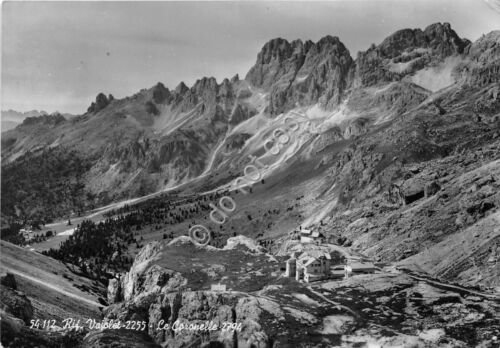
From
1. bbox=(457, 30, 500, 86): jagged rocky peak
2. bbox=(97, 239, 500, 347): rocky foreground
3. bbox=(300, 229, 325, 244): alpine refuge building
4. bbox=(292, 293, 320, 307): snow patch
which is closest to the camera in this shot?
bbox=(97, 239, 500, 347): rocky foreground

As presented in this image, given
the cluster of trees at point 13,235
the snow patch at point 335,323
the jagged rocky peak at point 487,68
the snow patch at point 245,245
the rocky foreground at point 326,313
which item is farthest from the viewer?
the jagged rocky peak at point 487,68

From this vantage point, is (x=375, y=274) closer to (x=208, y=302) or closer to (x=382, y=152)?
(x=208, y=302)

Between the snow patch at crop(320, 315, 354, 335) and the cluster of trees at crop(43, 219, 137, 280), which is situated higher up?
the cluster of trees at crop(43, 219, 137, 280)

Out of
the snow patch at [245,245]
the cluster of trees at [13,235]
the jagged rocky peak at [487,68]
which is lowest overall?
the snow patch at [245,245]

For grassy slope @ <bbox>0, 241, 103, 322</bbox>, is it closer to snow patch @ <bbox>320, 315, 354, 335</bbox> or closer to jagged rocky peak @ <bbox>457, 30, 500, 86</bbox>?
snow patch @ <bbox>320, 315, 354, 335</bbox>

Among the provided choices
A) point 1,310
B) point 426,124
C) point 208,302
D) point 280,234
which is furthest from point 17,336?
point 426,124

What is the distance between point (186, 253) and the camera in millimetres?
62781

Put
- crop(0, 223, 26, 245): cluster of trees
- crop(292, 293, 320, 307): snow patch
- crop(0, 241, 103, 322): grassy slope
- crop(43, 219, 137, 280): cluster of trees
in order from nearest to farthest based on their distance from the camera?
crop(292, 293, 320, 307): snow patch, crop(0, 241, 103, 322): grassy slope, crop(43, 219, 137, 280): cluster of trees, crop(0, 223, 26, 245): cluster of trees

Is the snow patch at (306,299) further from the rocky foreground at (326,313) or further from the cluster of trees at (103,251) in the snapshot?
the cluster of trees at (103,251)

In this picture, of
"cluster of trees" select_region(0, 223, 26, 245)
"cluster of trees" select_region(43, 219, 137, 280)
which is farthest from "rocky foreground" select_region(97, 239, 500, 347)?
"cluster of trees" select_region(0, 223, 26, 245)

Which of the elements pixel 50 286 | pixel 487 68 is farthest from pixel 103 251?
pixel 487 68

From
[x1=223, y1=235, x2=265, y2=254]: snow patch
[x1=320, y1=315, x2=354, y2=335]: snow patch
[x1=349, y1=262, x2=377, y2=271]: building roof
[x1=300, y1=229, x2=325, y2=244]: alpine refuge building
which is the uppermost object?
[x1=300, y1=229, x2=325, y2=244]: alpine refuge building

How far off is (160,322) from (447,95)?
144 metres

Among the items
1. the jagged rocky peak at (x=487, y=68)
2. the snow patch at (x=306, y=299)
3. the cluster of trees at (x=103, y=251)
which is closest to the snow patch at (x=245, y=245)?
the snow patch at (x=306, y=299)
